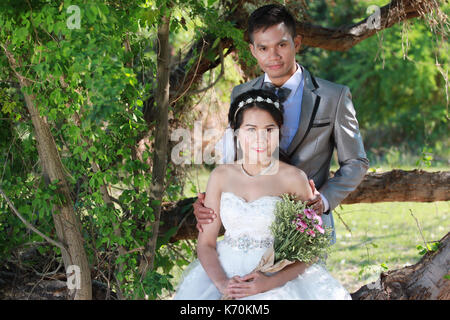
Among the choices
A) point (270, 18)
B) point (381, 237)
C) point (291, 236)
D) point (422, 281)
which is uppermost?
point (270, 18)

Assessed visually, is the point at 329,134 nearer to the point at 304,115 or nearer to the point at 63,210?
the point at 304,115

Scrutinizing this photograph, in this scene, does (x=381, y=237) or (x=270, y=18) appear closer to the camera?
(x=270, y=18)

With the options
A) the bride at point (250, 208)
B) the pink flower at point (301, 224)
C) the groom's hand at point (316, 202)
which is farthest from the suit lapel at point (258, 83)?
the pink flower at point (301, 224)

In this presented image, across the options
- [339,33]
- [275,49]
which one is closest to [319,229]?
[275,49]

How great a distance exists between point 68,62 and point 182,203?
2.22 m

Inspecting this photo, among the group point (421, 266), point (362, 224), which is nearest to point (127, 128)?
point (421, 266)

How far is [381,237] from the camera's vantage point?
868 cm

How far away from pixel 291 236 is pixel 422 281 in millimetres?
914

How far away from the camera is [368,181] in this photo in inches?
204

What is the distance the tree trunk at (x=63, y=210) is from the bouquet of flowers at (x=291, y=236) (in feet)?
4.84

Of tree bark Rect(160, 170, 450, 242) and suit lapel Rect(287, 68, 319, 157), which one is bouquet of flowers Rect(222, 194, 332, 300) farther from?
tree bark Rect(160, 170, 450, 242)

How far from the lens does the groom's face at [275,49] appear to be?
315 cm

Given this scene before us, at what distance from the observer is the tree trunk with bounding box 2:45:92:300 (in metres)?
3.61
